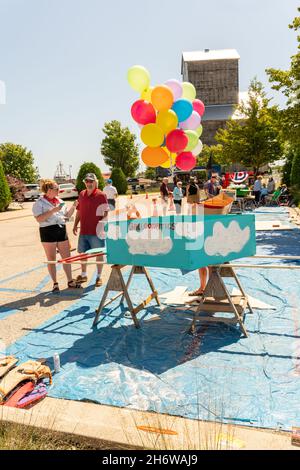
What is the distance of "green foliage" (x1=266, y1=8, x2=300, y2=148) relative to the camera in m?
12.9

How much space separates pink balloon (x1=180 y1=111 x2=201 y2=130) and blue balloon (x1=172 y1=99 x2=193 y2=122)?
0.96ft

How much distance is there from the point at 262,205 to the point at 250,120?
8727mm

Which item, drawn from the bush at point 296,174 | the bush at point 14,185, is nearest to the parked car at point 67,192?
the bush at point 14,185

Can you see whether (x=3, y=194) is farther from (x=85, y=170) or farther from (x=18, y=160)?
(x=18, y=160)

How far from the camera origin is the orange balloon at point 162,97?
26.9ft


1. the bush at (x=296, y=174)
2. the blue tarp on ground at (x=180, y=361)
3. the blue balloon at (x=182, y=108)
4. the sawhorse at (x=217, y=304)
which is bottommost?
the blue tarp on ground at (x=180, y=361)

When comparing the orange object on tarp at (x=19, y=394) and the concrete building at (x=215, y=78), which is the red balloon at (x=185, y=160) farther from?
the concrete building at (x=215, y=78)

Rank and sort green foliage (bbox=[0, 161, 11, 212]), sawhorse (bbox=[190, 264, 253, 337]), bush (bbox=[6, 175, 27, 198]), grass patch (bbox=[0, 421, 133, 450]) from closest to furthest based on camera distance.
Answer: grass patch (bbox=[0, 421, 133, 450]), sawhorse (bbox=[190, 264, 253, 337]), green foliage (bbox=[0, 161, 11, 212]), bush (bbox=[6, 175, 27, 198])

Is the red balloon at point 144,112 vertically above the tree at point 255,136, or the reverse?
the tree at point 255,136

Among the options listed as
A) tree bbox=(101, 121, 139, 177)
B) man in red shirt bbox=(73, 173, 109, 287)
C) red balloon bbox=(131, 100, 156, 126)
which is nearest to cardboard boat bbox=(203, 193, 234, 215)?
man in red shirt bbox=(73, 173, 109, 287)

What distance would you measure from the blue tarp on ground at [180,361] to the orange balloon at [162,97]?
4.45 m

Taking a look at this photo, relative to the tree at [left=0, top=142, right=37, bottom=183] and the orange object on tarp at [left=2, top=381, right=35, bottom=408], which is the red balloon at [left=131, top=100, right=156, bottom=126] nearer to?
the orange object on tarp at [left=2, top=381, right=35, bottom=408]

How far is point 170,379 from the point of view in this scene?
153 inches

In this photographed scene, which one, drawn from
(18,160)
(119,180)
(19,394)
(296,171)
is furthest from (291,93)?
(18,160)
